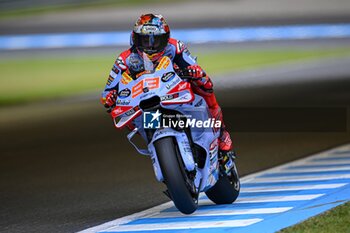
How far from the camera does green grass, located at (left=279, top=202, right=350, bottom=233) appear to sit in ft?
23.8

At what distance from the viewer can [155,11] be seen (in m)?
34.6

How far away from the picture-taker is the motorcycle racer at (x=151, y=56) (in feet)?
26.5

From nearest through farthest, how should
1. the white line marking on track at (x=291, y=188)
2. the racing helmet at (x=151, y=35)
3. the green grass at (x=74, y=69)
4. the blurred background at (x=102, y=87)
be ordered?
1. the racing helmet at (x=151, y=35)
2. the white line marking on track at (x=291, y=188)
3. the blurred background at (x=102, y=87)
4. the green grass at (x=74, y=69)

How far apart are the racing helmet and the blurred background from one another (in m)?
1.41

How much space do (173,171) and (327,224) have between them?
1140 millimetres

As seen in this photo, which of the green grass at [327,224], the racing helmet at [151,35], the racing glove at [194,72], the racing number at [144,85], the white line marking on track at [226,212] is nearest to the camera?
the green grass at [327,224]

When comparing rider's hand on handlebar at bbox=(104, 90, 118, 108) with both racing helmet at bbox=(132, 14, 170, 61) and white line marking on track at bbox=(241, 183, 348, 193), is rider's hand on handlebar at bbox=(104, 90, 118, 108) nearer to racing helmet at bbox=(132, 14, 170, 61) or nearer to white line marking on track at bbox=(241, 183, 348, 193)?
racing helmet at bbox=(132, 14, 170, 61)

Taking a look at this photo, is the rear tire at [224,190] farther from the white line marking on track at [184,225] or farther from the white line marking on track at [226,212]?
the white line marking on track at [184,225]

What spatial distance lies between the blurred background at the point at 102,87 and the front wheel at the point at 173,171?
87 centimetres

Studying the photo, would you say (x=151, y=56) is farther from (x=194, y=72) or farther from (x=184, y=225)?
(x=184, y=225)

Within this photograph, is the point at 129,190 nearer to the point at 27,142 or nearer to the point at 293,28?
the point at 27,142

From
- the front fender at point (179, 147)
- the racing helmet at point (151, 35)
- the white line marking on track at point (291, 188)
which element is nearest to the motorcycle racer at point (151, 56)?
the racing helmet at point (151, 35)

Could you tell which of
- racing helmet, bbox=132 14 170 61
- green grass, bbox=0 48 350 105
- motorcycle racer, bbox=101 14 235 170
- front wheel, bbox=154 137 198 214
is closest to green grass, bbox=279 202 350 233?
front wheel, bbox=154 137 198 214

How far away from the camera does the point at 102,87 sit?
2420 cm
